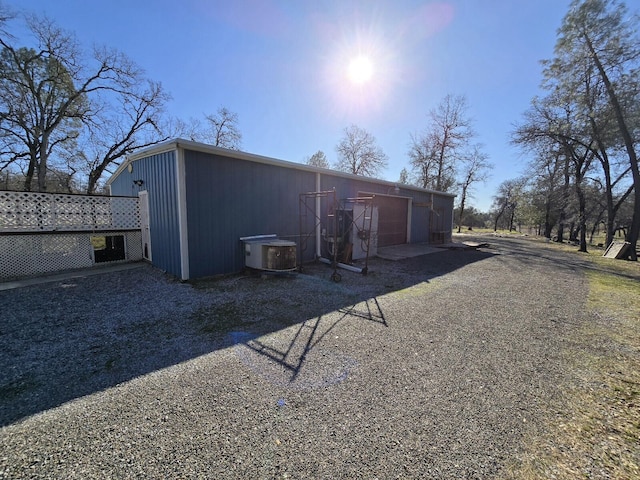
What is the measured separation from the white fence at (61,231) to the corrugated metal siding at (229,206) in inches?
132

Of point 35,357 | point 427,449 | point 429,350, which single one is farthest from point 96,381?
point 429,350

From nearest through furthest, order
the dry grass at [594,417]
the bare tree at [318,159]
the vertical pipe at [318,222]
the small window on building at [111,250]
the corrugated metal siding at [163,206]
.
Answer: the dry grass at [594,417] → the corrugated metal siding at [163,206] → the small window on building at [111,250] → the vertical pipe at [318,222] → the bare tree at [318,159]

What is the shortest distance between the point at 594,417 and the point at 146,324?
4.76 metres

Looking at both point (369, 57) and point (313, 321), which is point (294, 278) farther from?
point (369, 57)

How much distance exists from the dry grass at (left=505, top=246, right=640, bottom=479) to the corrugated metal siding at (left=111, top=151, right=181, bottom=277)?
6.03 meters

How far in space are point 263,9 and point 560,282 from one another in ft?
33.0

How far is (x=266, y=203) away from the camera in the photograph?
6.74m

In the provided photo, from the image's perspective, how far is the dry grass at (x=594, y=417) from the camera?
158cm

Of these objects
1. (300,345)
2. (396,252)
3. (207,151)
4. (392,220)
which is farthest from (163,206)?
(392,220)

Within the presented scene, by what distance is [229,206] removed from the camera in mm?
6035

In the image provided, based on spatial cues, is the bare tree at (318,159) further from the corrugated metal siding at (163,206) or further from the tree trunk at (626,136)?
A: the corrugated metal siding at (163,206)

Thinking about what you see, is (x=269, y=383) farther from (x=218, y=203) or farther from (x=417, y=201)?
(x=417, y=201)

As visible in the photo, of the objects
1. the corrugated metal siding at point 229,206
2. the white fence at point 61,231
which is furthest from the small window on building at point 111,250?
the corrugated metal siding at point 229,206

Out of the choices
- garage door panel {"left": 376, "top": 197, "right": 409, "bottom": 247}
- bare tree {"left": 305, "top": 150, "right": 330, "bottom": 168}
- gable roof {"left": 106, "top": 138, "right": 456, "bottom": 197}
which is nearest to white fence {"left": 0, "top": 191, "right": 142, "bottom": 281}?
gable roof {"left": 106, "top": 138, "right": 456, "bottom": 197}
